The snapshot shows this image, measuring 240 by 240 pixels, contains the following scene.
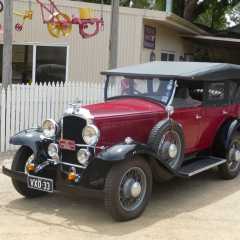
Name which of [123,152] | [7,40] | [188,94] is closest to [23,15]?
[7,40]

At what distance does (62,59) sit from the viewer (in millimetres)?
16141

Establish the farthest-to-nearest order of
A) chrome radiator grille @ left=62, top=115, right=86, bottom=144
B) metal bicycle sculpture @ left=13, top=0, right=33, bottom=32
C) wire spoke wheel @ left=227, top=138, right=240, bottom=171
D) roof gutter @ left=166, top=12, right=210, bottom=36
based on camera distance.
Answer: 1. roof gutter @ left=166, top=12, right=210, bottom=36
2. metal bicycle sculpture @ left=13, top=0, right=33, bottom=32
3. wire spoke wheel @ left=227, top=138, right=240, bottom=171
4. chrome radiator grille @ left=62, top=115, right=86, bottom=144

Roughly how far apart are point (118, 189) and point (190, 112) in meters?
2.07

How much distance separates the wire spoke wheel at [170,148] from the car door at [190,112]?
35 cm

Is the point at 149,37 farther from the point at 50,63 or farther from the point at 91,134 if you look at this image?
the point at 91,134

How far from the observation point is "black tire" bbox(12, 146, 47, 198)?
7125mm

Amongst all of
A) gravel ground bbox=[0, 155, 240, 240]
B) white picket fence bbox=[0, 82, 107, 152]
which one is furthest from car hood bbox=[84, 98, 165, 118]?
white picket fence bbox=[0, 82, 107, 152]

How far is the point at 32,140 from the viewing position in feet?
23.0

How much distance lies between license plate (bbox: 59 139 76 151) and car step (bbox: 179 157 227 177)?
1435mm

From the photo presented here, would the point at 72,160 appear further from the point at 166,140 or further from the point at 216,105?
the point at 216,105

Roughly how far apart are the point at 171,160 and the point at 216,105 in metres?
1.70

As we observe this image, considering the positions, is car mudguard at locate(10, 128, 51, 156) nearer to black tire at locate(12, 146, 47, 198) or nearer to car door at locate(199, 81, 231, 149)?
black tire at locate(12, 146, 47, 198)

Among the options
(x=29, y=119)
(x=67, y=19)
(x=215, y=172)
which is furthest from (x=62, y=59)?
(x=215, y=172)

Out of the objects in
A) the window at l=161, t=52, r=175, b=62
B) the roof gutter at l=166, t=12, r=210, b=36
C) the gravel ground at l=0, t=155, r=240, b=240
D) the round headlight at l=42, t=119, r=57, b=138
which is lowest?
the gravel ground at l=0, t=155, r=240, b=240
